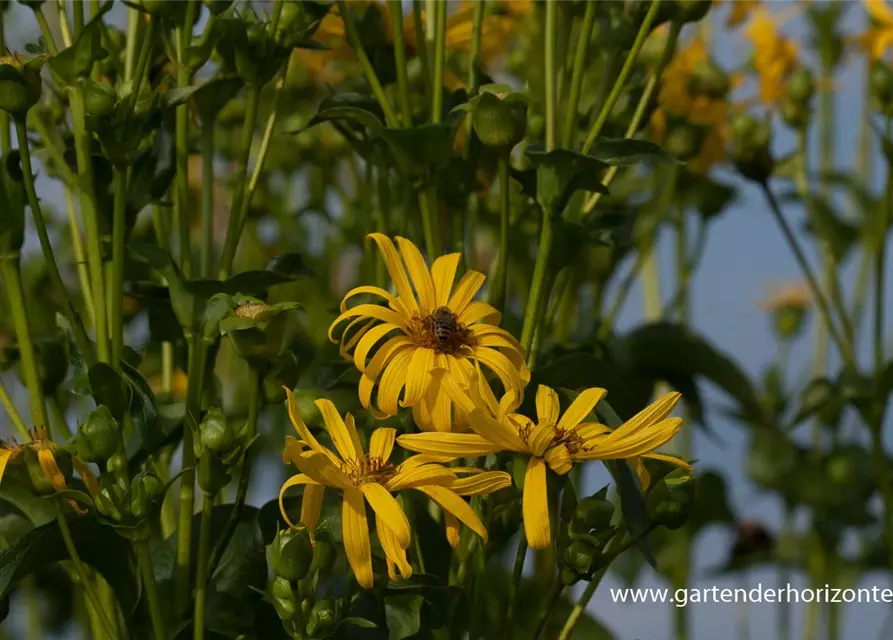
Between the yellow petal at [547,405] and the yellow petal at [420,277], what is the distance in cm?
6

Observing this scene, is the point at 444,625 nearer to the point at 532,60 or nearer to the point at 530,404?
the point at 530,404

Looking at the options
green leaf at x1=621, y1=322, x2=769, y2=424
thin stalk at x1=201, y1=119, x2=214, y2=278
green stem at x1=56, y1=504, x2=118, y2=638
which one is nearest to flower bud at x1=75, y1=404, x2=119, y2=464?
green stem at x1=56, y1=504, x2=118, y2=638

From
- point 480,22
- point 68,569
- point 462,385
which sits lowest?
point 68,569

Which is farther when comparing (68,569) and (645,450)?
(68,569)

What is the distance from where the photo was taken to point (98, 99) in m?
0.46

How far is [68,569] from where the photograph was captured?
1.73ft

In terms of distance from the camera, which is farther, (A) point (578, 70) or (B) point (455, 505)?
(A) point (578, 70)

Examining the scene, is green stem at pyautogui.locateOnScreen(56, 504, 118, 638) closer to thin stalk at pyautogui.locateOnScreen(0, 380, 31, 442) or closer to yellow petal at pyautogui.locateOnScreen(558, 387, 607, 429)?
thin stalk at pyautogui.locateOnScreen(0, 380, 31, 442)

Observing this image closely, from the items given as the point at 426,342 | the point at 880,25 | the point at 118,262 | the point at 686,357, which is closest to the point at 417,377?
the point at 426,342

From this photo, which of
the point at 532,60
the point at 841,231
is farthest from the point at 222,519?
the point at 841,231

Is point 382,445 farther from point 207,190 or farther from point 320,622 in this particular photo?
point 207,190

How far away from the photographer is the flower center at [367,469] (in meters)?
0.43

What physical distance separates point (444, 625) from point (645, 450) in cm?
12

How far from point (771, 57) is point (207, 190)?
1.90 feet
